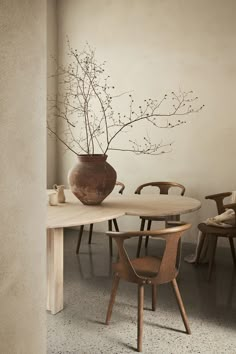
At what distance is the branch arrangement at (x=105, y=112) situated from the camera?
545cm

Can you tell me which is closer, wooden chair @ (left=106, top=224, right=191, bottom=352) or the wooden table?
wooden chair @ (left=106, top=224, right=191, bottom=352)

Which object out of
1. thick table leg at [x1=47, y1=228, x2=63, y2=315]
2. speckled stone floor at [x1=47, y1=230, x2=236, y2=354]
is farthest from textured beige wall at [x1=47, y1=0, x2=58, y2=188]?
thick table leg at [x1=47, y1=228, x2=63, y2=315]

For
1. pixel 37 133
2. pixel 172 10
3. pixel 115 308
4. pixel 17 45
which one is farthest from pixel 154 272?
pixel 172 10

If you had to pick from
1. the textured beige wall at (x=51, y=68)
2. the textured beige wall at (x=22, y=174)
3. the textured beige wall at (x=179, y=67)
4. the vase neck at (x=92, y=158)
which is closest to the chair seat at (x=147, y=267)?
the vase neck at (x=92, y=158)

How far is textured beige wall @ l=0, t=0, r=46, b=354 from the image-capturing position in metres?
1.31

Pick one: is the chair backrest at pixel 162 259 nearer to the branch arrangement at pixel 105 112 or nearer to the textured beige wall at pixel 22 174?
the textured beige wall at pixel 22 174

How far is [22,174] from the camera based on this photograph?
1.40m

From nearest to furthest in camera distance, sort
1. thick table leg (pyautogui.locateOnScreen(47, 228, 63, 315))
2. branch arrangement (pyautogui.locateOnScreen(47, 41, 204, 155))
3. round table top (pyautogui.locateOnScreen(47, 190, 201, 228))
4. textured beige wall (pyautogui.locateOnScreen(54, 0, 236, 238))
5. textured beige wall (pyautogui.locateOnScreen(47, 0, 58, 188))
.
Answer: round table top (pyautogui.locateOnScreen(47, 190, 201, 228)), thick table leg (pyautogui.locateOnScreen(47, 228, 63, 315)), textured beige wall (pyautogui.locateOnScreen(54, 0, 236, 238)), branch arrangement (pyautogui.locateOnScreen(47, 41, 204, 155)), textured beige wall (pyautogui.locateOnScreen(47, 0, 58, 188))

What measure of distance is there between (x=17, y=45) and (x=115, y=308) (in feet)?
7.99

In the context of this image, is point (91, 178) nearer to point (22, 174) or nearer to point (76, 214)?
point (76, 214)

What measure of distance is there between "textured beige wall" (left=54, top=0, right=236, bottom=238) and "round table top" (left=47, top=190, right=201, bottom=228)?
48.0 inches

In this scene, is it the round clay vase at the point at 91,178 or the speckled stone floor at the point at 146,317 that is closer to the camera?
the speckled stone floor at the point at 146,317

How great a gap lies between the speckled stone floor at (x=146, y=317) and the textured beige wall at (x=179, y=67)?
1.39m

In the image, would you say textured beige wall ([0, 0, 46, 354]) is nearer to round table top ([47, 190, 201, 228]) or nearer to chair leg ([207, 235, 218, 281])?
round table top ([47, 190, 201, 228])
